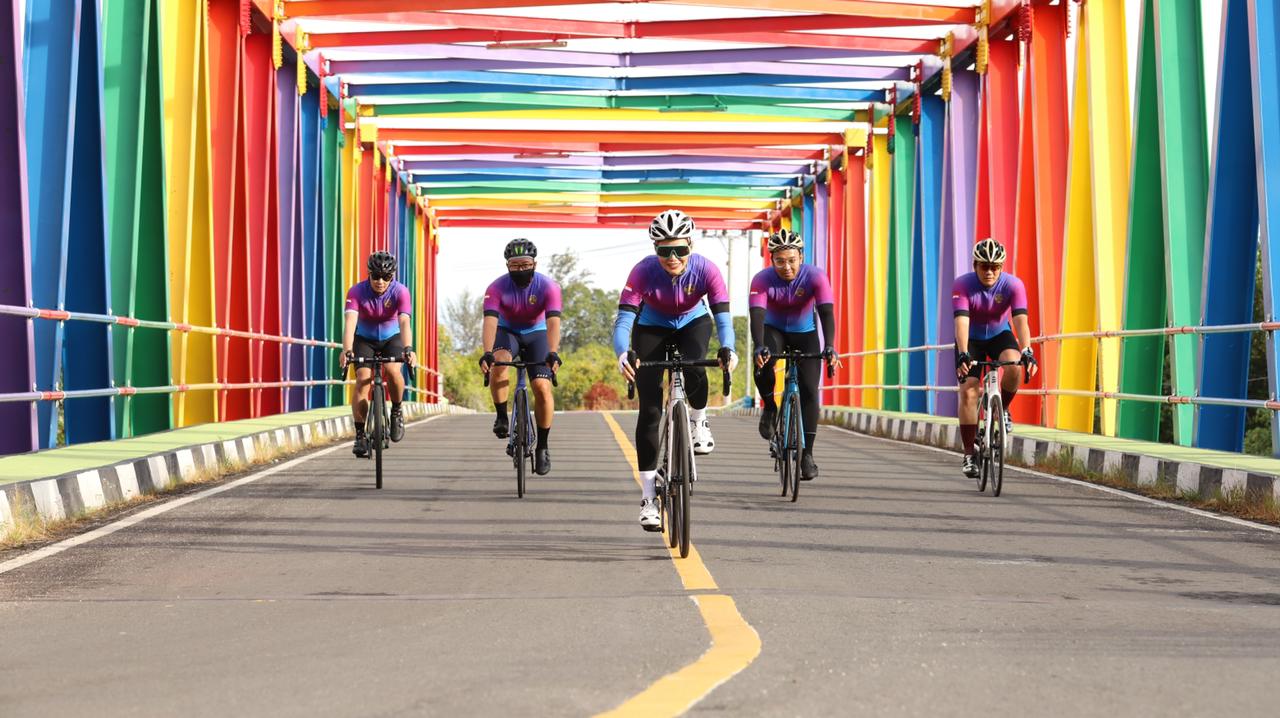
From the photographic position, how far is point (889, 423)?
23.0 metres

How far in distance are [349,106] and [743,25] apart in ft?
27.4

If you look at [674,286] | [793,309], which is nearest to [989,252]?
[793,309]

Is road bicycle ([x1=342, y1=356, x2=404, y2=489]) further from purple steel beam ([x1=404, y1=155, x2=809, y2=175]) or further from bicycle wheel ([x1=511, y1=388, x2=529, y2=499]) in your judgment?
purple steel beam ([x1=404, y1=155, x2=809, y2=175])

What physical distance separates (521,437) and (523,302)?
4.03 ft

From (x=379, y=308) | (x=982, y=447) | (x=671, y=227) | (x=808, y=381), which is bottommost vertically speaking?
(x=982, y=447)

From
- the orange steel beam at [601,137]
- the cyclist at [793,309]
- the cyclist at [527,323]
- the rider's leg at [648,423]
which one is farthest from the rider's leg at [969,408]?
the orange steel beam at [601,137]

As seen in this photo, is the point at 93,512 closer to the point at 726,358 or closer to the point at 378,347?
the point at 378,347

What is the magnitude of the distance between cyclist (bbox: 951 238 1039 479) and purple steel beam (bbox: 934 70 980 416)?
968 centimetres

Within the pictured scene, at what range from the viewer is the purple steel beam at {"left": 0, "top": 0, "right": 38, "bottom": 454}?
11.6m

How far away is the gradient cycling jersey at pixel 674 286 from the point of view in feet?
29.7

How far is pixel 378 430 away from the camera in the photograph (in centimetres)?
1259

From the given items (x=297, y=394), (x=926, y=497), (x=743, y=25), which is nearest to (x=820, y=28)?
(x=743, y=25)

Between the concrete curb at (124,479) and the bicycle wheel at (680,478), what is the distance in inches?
131

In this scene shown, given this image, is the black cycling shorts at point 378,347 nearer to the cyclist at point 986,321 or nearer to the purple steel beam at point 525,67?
the cyclist at point 986,321
